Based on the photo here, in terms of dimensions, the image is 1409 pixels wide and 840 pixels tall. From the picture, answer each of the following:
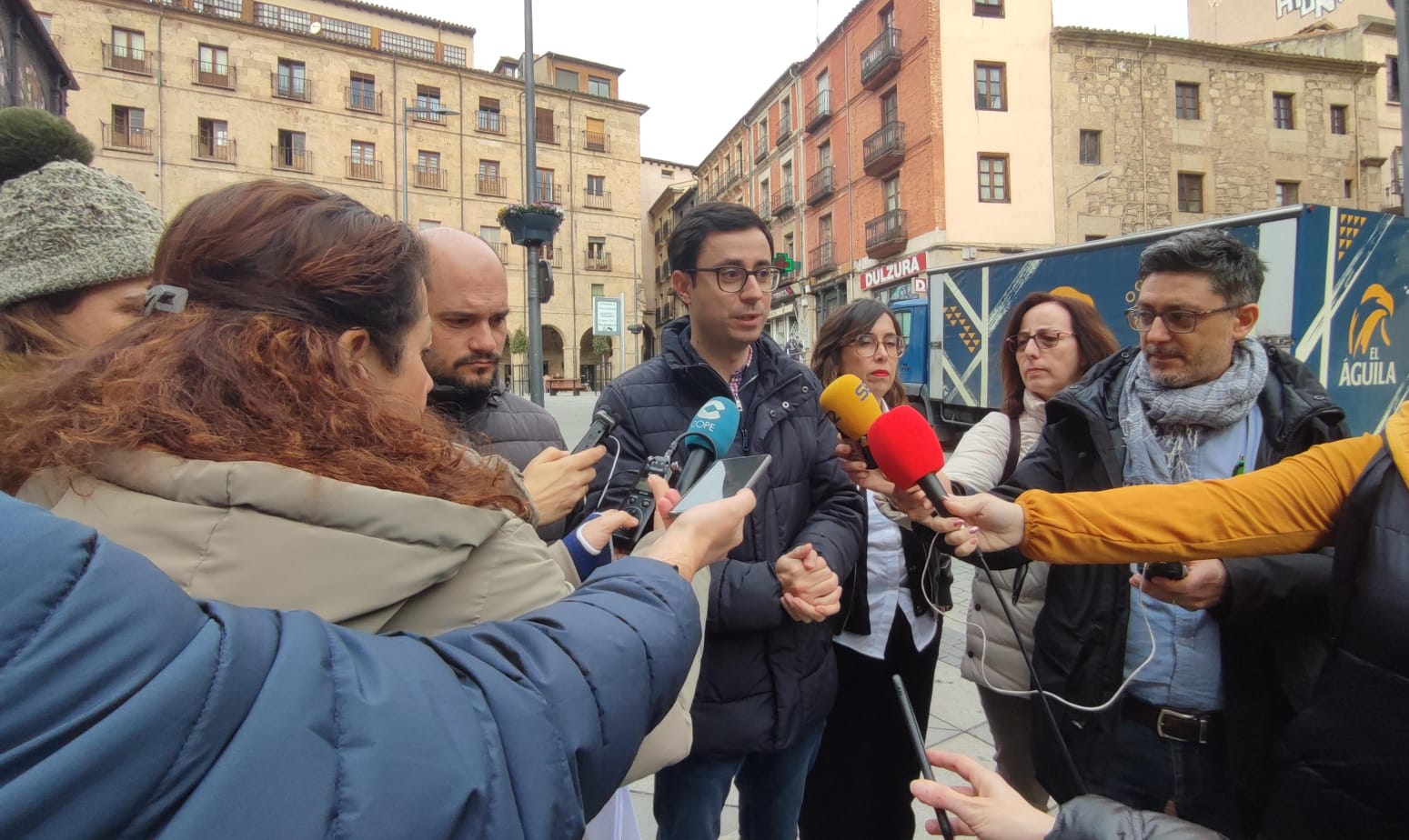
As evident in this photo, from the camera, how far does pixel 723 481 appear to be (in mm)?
1387

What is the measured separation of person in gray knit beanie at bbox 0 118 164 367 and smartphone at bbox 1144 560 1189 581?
2.37 meters

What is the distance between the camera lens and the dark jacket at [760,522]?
6.03 feet

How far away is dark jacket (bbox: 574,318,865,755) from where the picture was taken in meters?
1.84

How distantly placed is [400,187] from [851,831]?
119ft

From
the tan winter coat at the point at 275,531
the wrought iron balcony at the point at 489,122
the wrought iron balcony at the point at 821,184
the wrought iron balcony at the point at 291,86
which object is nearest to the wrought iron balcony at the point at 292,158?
the wrought iron balcony at the point at 291,86

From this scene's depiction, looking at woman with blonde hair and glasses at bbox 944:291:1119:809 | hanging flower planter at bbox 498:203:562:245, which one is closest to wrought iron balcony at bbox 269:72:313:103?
hanging flower planter at bbox 498:203:562:245

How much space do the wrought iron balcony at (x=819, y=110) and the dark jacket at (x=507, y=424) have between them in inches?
1118

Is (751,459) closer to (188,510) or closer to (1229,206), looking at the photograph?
(188,510)

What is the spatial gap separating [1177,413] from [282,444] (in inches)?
78.0

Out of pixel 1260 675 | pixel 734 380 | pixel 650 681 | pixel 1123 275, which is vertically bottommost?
pixel 1260 675

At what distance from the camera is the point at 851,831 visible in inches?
94.1

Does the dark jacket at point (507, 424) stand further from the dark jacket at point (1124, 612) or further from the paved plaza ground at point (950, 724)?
the paved plaza ground at point (950, 724)

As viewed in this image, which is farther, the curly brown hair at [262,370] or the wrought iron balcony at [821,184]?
the wrought iron balcony at [821,184]

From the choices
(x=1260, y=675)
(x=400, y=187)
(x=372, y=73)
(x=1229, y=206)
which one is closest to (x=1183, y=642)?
(x=1260, y=675)
